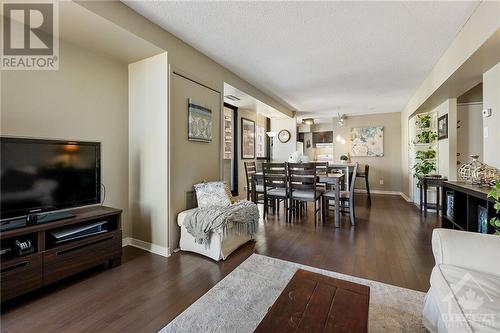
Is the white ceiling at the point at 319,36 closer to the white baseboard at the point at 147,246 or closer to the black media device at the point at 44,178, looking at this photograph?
the black media device at the point at 44,178

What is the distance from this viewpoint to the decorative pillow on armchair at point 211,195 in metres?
2.77

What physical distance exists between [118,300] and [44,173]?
124cm

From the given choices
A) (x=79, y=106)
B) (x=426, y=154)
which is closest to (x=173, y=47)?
(x=79, y=106)

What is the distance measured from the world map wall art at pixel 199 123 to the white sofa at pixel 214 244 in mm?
1001

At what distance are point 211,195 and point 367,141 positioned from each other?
5921mm

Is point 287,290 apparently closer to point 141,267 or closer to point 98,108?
point 141,267

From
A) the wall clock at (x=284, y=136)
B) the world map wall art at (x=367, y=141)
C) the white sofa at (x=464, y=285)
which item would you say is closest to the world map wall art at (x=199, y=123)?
the white sofa at (x=464, y=285)

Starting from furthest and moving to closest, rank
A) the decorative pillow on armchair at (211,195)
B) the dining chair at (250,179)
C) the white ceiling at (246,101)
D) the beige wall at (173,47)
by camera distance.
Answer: the dining chair at (250,179), the white ceiling at (246,101), the decorative pillow on armchair at (211,195), the beige wall at (173,47)

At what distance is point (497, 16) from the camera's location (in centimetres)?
178

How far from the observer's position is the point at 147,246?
8.93 feet

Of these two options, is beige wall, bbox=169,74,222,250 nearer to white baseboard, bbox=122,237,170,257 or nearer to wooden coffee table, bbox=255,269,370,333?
white baseboard, bbox=122,237,170,257

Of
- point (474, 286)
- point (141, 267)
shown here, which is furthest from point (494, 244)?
point (141, 267)

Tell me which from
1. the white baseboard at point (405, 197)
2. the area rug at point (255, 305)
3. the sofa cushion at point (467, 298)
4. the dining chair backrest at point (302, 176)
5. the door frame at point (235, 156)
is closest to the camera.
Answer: the sofa cushion at point (467, 298)

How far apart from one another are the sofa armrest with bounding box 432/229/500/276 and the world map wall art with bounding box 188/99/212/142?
102 inches
